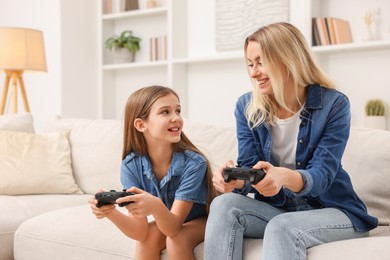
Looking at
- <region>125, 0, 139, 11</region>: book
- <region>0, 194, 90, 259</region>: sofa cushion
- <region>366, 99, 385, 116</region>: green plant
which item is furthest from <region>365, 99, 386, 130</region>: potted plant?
<region>125, 0, 139, 11</region>: book

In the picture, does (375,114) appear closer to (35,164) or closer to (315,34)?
(315,34)

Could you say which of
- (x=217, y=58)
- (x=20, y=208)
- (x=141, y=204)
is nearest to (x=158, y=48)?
(x=217, y=58)

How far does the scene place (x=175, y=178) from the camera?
6.47 ft

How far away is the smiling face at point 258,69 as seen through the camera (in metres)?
1.76

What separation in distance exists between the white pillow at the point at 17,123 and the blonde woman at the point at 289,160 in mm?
1529

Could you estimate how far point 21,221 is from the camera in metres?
2.42

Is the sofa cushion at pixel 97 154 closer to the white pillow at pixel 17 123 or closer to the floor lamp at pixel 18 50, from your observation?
the white pillow at pixel 17 123

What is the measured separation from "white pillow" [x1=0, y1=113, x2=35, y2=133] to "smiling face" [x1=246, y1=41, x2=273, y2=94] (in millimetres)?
1664

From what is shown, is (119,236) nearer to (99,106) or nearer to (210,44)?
(210,44)

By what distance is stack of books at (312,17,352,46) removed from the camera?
155 inches

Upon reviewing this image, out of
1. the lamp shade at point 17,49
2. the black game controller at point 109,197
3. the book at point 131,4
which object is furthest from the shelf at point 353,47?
the black game controller at point 109,197

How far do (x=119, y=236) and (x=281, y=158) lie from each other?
618 mm

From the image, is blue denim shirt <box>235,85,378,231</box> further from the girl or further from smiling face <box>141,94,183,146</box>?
smiling face <box>141,94,183,146</box>

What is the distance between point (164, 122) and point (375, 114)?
2.28 metres
